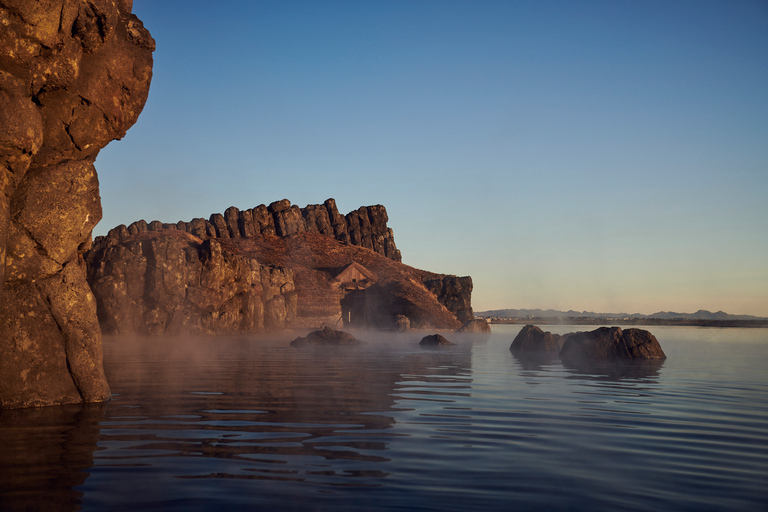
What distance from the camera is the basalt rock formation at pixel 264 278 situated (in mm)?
52125

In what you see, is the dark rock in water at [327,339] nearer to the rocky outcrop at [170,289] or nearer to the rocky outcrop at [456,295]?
the rocky outcrop at [170,289]

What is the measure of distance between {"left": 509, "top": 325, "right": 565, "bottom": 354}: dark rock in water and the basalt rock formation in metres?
34.4

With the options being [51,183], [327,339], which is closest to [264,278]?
[327,339]

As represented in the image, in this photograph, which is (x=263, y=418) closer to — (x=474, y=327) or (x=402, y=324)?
(x=474, y=327)

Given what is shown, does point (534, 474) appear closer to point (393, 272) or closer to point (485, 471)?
point (485, 471)

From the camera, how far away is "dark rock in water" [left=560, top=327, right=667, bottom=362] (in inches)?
1033

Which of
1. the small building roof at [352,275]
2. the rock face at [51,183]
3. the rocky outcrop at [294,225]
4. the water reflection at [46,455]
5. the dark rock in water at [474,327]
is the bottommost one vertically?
the water reflection at [46,455]

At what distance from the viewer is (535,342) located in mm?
32281

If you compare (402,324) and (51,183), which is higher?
(51,183)

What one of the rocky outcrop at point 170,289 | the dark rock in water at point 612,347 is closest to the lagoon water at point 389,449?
the dark rock in water at point 612,347

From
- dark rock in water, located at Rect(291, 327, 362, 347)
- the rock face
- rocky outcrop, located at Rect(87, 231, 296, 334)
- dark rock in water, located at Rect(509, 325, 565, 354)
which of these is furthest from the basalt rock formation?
the rock face

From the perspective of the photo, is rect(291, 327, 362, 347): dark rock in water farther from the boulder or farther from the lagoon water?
the boulder

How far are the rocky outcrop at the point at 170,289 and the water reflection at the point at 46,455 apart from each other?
4394 centimetres

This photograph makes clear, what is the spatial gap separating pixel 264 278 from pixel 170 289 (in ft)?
71.1
